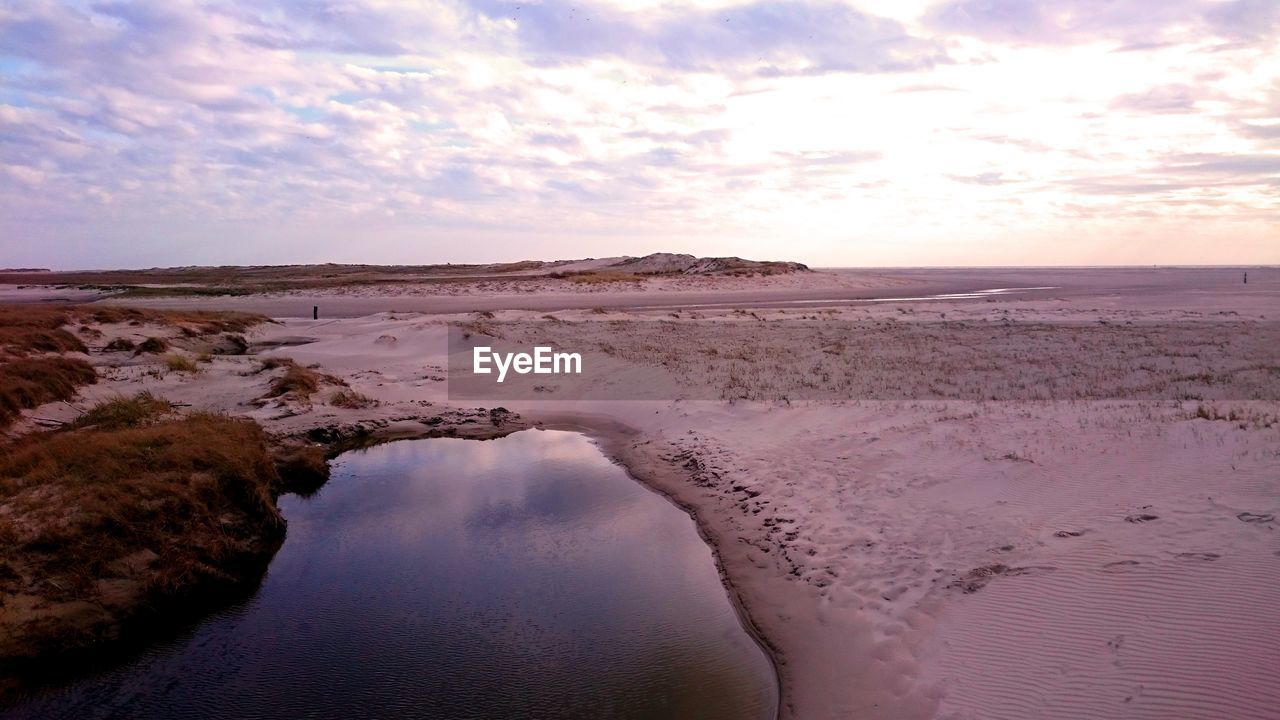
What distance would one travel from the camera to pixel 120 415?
1421 cm

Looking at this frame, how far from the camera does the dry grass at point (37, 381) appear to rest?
14180 millimetres

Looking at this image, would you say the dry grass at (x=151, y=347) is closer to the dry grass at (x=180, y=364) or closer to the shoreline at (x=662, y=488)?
the dry grass at (x=180, y=364)

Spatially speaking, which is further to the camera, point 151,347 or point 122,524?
point 151,347

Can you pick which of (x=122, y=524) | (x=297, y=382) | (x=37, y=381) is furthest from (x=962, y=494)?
(x=37, y=381)

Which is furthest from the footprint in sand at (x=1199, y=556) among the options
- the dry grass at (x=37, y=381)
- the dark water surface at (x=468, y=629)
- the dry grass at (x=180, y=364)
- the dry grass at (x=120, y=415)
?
the dry grass at (x=180, y=364)

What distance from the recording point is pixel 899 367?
21.0 meters

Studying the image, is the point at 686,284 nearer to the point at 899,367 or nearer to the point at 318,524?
the point at 899,367

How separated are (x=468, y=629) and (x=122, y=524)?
4934 millimetres

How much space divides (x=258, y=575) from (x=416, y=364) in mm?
16565

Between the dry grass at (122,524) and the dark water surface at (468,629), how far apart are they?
72cm

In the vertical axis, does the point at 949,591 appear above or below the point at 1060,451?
below

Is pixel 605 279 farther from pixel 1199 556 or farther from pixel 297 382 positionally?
pixel 1199 556

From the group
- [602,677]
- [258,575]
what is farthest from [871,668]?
[258,575]

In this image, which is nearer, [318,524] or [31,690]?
[31,690]
